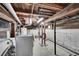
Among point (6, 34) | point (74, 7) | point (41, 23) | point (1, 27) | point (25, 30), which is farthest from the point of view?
point (41, 23)

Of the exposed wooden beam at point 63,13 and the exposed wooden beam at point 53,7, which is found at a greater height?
the exposed wooden beam at point 53,7

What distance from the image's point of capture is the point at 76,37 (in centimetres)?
197

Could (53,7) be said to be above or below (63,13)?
above

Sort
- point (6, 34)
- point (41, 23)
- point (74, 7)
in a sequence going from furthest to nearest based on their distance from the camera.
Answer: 1. point (41, 23)
2. point (6, 34)
3. point (74, 7)

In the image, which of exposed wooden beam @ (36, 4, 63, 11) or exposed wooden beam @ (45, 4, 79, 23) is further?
exposed wooden beam @ (36, 4, 63, 11)

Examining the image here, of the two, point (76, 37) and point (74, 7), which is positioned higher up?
point (74, 7)

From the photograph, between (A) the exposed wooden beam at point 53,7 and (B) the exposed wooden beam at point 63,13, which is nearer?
(B) the exposed wooden beam at point 63,13

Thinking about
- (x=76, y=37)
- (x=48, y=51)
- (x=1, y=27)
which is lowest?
(x=48, y=51)

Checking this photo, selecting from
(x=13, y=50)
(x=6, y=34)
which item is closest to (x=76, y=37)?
(x=13, y=50)

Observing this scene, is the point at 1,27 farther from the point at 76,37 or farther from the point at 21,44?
the point at 76,37

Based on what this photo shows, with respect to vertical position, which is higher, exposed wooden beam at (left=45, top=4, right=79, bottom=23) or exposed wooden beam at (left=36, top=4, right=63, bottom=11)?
exposed wooden beam at (left=36, top=4, right=63, bottom=11)

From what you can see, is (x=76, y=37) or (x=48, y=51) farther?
(x=48, y=51)

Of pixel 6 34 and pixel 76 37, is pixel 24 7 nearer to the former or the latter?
pixel 6 34

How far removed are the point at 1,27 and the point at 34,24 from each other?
29.0 inches
